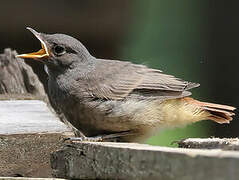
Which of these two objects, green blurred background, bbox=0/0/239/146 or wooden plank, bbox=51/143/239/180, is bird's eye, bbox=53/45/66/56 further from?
green blurred background, bbox=0/0/239/146

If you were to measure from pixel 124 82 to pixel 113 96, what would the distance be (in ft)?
0.43

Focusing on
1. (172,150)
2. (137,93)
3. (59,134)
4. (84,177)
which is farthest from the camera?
(137,93)

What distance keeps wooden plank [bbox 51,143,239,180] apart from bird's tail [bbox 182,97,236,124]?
1.42m

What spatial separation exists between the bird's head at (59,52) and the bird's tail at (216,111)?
66cm

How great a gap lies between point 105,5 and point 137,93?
190 centimetres

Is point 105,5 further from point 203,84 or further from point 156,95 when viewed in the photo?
point 156,95

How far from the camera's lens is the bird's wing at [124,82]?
12.8 feet

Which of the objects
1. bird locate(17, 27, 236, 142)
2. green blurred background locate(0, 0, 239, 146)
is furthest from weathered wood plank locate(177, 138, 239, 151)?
green blurred background locate(0, 0, 239, 146)

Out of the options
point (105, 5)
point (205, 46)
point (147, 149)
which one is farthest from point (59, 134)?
point (205, 46)

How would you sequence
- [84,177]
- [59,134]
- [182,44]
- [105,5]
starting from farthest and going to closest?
1. [182,44]
2. [105,5]
3. [59,134]
4. [84,177]

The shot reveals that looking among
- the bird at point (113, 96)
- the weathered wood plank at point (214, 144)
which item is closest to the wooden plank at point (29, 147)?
the weathered wood plank at point (214, 144)

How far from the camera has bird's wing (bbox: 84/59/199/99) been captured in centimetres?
391

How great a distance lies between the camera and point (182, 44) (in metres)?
7.17

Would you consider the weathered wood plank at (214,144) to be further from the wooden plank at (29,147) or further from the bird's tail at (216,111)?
the bird's tail at (216,111)
